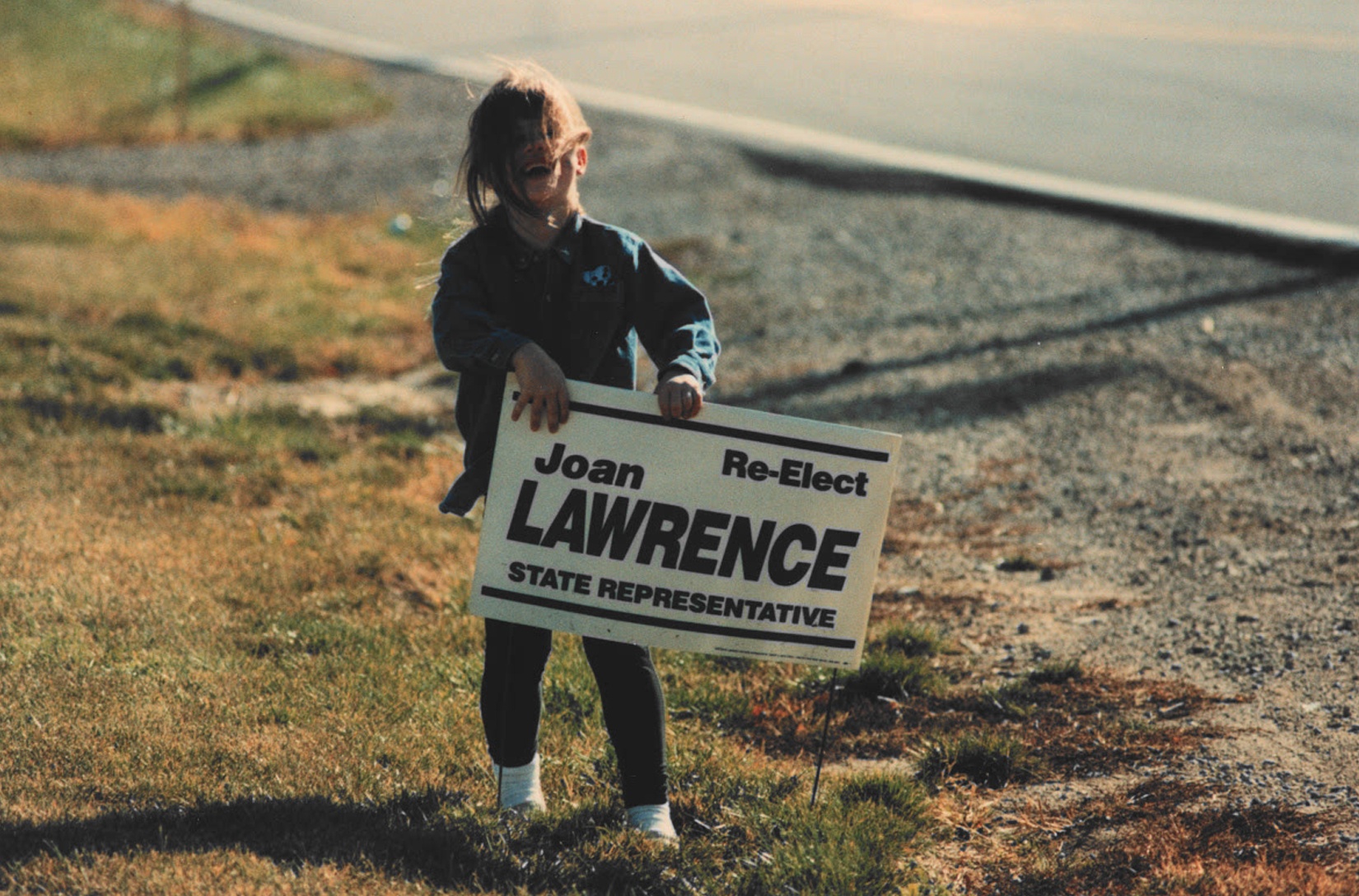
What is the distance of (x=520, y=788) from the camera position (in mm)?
3475

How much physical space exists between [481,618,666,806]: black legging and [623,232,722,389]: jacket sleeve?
69 cm

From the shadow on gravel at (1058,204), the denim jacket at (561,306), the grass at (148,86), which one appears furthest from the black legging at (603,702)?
the grass at (148,86)

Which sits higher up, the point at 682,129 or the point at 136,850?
the point at 682,129

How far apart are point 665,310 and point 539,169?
43cm

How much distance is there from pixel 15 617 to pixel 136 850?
141 centimetres

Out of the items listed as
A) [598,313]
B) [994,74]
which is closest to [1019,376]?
[598,313]

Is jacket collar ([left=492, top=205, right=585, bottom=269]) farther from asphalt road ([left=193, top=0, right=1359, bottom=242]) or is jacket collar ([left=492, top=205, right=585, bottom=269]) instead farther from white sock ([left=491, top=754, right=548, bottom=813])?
asphalt road ([left=193, top=0, right=1359, bottom=242])

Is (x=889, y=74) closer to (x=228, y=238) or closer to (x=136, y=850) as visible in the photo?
(x=228, y=238)

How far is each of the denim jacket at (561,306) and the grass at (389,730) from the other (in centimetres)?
83

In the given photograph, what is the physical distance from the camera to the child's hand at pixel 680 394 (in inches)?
125

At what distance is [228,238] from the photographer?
9836 mm

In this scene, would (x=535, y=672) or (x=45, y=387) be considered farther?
(x=45, y=387)

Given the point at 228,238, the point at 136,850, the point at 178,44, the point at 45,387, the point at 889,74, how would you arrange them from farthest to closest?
the point at 178,44 → the point at 889,74 → the point at 228,238 → the point at 45,387 → the point at 136,850

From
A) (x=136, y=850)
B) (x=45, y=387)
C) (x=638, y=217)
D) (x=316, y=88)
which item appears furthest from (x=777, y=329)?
(x=316, y=88)
